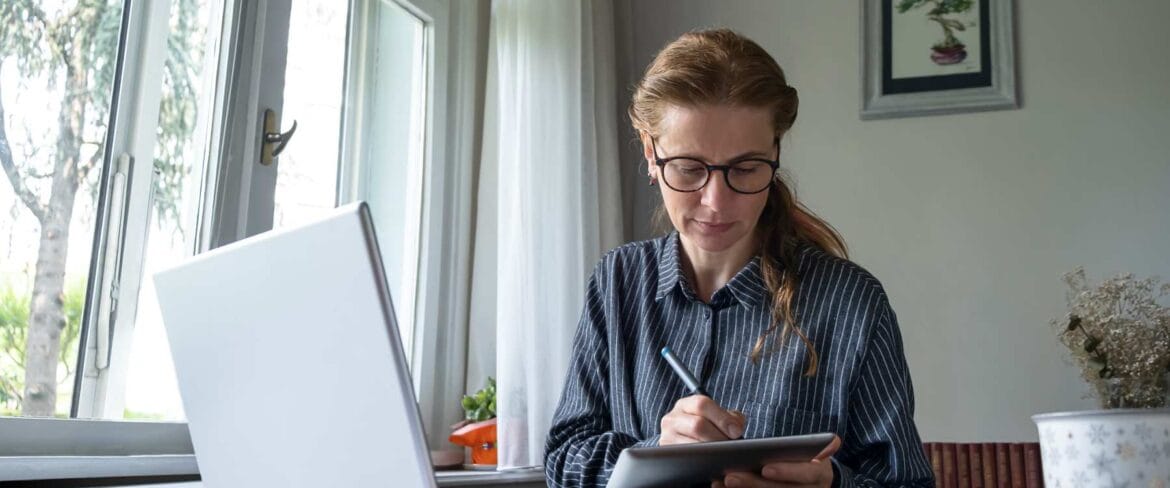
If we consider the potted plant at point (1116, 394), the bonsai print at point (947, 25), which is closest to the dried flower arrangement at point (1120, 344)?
the potted plant at point (1116, 394)

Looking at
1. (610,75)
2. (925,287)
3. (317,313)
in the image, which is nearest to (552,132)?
(610,75)

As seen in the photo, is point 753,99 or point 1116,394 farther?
point 1116,394

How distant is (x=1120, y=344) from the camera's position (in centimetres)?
227

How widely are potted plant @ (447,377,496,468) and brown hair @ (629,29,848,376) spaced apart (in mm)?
1169

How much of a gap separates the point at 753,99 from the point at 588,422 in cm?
42

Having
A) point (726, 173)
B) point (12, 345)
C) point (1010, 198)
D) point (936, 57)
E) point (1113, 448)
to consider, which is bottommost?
point (1113, 448)

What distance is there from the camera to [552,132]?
246 centimetres

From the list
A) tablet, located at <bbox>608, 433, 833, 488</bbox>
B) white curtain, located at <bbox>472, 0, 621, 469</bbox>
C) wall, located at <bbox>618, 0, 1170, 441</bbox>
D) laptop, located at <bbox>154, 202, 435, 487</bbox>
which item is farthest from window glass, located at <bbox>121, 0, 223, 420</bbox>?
wall, located at <bbox>618, 0, 1170, 441</bbox>

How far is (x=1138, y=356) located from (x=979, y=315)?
0.48 meters

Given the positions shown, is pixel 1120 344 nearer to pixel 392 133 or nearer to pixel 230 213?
pixel 392 133

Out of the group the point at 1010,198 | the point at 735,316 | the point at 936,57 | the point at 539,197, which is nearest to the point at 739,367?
the point at 735,316

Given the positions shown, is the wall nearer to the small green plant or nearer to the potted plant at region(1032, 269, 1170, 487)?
the potted plant at region(1032, 269, 1170, 487)

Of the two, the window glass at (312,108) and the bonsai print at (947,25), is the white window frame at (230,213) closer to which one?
the window glass at (312,108)

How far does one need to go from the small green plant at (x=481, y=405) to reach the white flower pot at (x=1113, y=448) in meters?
1.19
